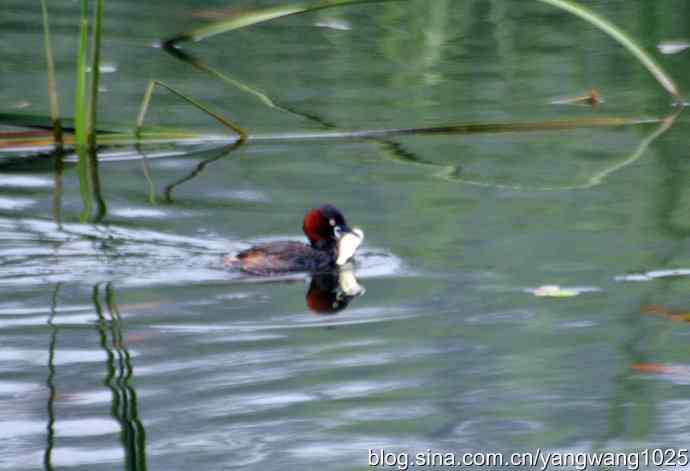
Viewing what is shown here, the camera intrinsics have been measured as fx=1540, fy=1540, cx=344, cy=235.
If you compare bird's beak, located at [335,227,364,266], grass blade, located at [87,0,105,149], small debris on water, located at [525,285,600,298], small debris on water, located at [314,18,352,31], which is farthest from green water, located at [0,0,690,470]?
small debris on water, located at [314,18,352,31]

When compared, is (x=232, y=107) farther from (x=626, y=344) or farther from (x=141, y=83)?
(x=626, y=344)

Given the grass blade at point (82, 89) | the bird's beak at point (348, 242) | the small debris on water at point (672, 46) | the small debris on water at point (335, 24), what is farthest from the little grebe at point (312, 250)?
the small debris on water at point (335, 24)

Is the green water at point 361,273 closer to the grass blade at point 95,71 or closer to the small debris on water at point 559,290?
the small debris on water at point 559,290

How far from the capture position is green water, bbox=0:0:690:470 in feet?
16.6

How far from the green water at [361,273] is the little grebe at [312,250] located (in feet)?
0.33

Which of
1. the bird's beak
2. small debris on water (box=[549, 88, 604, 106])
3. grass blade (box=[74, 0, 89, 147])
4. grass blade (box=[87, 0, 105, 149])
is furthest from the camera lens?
small debris on water (box=[549, 88, 604, 106])

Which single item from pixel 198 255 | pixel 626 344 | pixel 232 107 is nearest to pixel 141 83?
pixel 232 107

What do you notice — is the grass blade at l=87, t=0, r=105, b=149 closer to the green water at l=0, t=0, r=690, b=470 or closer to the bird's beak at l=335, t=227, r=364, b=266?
the green water at l=0, t=0, r=690, b=470

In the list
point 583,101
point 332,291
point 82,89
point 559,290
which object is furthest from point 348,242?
point 583,101

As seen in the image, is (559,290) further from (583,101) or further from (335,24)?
(335,24)

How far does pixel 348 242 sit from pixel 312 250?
21cm

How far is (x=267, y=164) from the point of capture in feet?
31.1

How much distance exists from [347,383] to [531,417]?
736 millimetres

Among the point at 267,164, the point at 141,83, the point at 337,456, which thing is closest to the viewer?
the point at 337,456
